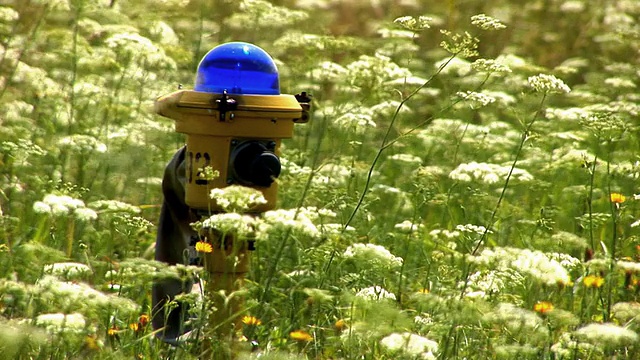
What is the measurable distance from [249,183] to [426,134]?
3314mm

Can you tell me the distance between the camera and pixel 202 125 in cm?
357

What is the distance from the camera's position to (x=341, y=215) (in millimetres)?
4441

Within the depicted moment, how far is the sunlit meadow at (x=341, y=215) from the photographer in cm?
318

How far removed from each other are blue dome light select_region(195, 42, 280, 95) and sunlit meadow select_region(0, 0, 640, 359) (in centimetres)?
35

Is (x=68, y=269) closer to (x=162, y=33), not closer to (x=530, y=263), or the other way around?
(x=530, y=263)

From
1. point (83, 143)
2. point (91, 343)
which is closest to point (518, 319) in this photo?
point (91, 343)

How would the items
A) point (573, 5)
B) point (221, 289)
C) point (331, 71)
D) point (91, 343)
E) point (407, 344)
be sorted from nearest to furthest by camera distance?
point (407, 344) < point (91, 343) < point (221, 289) < point (331, 71) < point (573, 5)

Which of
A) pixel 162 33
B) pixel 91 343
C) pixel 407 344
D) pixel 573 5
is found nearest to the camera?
pixel 407 344

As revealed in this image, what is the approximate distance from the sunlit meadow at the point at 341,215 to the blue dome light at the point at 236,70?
353 millimetres

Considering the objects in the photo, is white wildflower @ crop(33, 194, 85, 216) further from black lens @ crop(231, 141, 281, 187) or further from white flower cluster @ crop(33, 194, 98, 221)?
black lens @ crop(231, 141, 281, 187)

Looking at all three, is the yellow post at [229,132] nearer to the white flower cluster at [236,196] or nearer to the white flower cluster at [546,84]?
the white flower cluster at [236,196]

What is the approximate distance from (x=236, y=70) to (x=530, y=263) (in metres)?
1.22

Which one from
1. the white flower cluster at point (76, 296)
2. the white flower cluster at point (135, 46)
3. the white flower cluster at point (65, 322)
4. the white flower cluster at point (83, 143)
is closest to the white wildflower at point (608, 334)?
the white flower cluster at point (76, 296)

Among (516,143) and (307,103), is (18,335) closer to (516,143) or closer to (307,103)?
(307,103)
